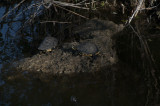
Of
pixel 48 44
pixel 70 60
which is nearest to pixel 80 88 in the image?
pixel 70 60

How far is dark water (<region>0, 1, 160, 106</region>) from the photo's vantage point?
311 cm

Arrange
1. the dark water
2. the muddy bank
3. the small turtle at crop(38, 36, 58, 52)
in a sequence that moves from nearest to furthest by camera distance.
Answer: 1. the dark water
2. the muddy bank
3. the small turtle at crop(38, 36, 58, 52)

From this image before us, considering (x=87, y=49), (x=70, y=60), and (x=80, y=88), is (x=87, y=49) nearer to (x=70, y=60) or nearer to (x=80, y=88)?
(x=70, y=60)

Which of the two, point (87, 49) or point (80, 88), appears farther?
point (87, 49)

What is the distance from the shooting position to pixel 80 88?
11.1 ft

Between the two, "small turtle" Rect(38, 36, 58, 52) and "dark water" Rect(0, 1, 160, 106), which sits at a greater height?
"small turtle" Rect(38, 36, 58, 52)

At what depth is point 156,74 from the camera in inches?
144

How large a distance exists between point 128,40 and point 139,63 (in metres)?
0.88

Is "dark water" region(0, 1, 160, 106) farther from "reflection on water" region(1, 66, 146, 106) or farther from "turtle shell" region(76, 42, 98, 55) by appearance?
"turtle shell" region(76, 42, 98, 55)

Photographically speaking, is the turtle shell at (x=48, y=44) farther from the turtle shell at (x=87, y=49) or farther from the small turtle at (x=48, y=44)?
the turtle shell at (x=87, y=49)

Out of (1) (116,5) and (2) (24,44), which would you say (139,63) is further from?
(1) (116,5)

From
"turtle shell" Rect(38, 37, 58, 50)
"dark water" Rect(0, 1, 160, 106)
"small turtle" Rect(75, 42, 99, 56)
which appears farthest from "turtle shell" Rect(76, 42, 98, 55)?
"turtle shell" Rect(38, 37, 58, 50)

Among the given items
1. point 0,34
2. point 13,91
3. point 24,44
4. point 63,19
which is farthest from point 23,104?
point 63,19

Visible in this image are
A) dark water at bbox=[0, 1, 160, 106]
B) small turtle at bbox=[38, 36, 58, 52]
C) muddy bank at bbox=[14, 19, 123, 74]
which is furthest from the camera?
small turtle at bbox=[38, 36, 58, 52]
